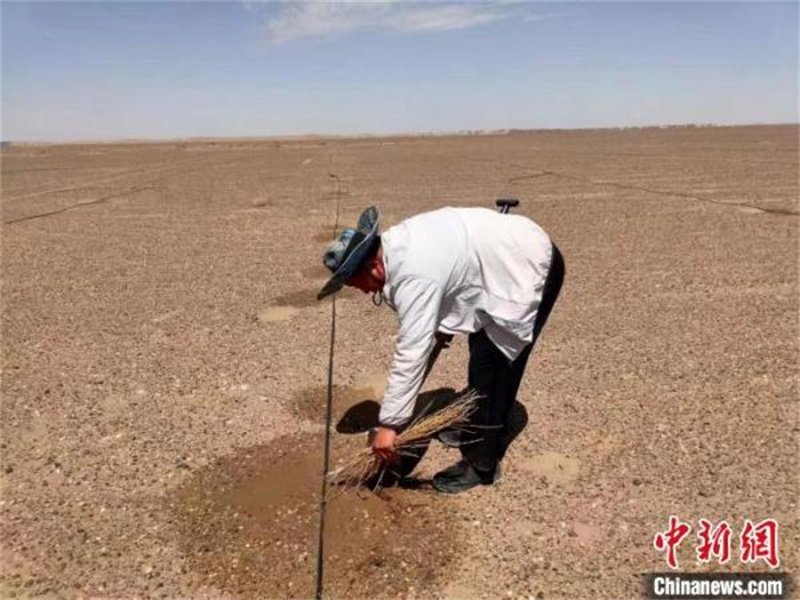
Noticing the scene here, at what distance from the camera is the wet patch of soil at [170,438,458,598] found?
3109 millimetres

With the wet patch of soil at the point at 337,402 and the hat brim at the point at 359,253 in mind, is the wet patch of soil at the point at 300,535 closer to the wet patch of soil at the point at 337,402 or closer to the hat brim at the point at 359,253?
the wet patch of soil at the point at 337,402

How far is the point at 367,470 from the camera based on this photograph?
361 cm

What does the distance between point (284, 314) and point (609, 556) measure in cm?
469

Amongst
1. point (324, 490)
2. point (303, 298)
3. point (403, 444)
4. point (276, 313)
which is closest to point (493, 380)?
point (403, 444)

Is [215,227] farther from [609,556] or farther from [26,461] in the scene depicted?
[609,556]

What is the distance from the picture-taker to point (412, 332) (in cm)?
285

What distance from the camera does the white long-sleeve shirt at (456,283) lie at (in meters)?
2.87

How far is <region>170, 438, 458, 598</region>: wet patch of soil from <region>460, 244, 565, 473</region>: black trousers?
370 mm

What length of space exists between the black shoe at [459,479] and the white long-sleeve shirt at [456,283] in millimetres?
851

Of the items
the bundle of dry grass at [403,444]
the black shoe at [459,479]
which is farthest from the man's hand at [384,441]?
the black shoe at [459,479]

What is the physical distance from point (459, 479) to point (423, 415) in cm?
61

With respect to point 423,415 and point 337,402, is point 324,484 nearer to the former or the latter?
point 423,415

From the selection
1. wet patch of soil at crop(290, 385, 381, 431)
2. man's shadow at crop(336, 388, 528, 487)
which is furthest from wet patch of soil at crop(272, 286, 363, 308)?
man's shadow at crop(336, 388, 528, 487)

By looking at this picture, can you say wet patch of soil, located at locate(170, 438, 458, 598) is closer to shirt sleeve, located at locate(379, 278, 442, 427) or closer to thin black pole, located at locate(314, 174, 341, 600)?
thin black pole, located at locate(314, 174, 341, 600)
